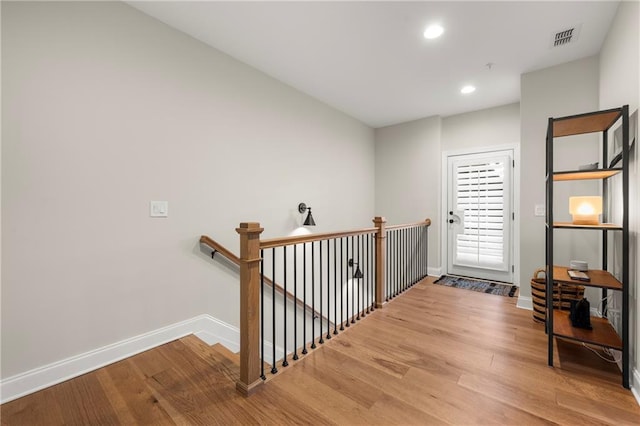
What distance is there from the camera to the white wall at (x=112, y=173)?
5.50 feet

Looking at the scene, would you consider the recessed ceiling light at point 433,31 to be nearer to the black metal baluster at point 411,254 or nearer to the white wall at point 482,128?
the white wall at point 482,128

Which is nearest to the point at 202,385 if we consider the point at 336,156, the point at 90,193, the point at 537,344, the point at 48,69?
the point at 90,193

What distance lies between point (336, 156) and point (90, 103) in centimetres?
306

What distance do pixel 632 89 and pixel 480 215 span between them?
2.61 m

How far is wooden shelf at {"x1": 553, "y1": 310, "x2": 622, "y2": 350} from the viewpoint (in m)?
1.78

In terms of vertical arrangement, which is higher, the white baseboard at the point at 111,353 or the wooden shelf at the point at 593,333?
the wooden shelf at the point at 593,333


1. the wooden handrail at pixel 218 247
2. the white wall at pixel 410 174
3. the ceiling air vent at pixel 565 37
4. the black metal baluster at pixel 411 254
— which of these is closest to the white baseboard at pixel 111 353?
the wooden handrail at pixel 218 247

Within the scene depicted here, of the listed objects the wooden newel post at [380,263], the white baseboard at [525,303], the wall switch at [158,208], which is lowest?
the white baseboard at [525,303]

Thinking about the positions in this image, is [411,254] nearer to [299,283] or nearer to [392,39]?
[299,283]

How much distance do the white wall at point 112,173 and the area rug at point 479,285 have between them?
9.77 feet

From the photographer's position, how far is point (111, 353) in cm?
198

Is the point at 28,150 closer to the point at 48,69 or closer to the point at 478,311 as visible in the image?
the point at 48,69

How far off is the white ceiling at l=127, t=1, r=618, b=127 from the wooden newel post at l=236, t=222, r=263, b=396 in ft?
5.99

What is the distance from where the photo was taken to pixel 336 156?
432 centimetres
